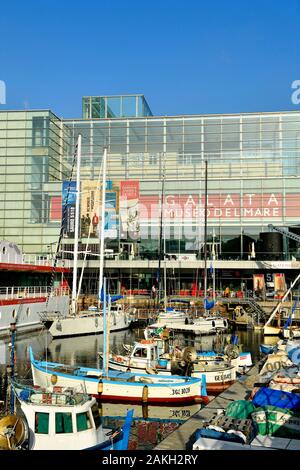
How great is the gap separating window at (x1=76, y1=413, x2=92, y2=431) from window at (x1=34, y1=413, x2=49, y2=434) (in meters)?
0.96

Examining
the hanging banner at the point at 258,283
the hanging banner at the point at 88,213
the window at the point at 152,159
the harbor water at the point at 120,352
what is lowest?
the harbor water at the point at 120,352

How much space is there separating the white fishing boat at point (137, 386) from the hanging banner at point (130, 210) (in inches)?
2041

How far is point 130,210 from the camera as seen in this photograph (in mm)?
77875

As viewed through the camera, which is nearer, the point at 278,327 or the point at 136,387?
the point at 136,387

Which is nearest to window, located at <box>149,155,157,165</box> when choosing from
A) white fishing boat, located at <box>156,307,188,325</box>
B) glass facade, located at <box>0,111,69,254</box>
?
glass facade, located at <box>0,111,69,254</box>

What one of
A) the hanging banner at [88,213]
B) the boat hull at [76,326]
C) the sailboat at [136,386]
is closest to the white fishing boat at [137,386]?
the sailboat at [136,386]

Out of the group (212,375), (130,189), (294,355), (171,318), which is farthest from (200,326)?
(130,189)

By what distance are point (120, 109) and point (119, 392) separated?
Result: 67414 millimetres

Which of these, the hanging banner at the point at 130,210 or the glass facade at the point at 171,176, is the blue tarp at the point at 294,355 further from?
the hanging banner at the point at 130,210

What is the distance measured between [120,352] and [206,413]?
827 inches

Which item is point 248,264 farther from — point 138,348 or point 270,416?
point 270,416

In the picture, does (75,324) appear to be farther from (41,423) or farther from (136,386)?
(41,423)

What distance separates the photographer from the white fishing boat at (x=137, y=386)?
80.0 ft

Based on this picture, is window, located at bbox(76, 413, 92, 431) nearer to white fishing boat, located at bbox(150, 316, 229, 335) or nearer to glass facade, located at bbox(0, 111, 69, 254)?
white fishing boat, located at bbox(150, 316, 229, 335)
